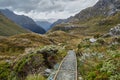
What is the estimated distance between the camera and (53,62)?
31609mm

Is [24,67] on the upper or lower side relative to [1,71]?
upper

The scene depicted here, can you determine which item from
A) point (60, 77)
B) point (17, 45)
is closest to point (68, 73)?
point (60, 77)

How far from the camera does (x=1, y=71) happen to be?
50.0 m

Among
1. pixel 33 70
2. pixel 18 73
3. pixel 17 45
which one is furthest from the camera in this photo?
pixel 17 45

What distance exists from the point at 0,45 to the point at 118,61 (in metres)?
148

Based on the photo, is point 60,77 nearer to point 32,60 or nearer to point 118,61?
point 118,61

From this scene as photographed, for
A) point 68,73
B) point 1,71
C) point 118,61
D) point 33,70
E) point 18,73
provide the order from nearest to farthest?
point 118,61
point 68,73
point 33,70
point 18,73
point 1,71

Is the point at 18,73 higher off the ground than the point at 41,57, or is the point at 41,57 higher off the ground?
the point at 41,57

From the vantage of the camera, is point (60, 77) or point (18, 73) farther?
point (18, 73)

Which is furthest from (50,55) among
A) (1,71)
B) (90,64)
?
(1,71)

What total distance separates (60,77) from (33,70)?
34.8 ft

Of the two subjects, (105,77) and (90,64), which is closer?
(105,77)

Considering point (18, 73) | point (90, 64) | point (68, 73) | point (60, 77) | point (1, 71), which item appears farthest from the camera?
point (1, 71)

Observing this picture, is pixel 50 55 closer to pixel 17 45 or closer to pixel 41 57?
pixel 41 57
